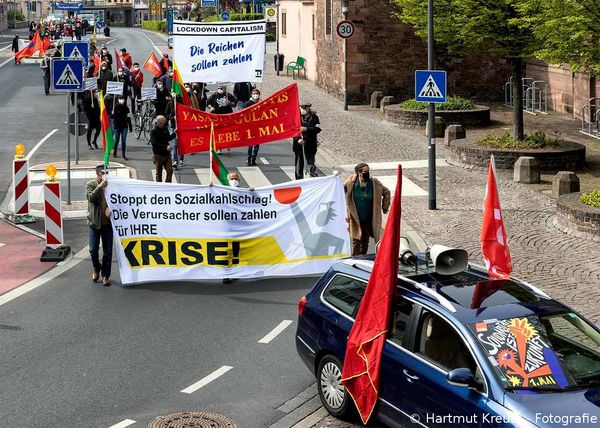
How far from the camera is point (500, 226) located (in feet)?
36.2

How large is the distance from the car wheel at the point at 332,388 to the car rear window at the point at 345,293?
48cm

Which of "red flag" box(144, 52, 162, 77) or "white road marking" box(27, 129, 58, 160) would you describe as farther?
"red flag" box(144, 52, 162, 77)

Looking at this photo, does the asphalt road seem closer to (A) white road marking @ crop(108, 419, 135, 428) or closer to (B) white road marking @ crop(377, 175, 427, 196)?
(A) white road marking @ crop(108, 419, 135, 428)

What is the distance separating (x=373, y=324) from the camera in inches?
368

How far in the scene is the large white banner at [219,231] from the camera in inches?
589

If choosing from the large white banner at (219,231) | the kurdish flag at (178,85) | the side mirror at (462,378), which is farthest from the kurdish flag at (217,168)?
the side mirror at (462,378)

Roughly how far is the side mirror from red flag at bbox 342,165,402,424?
1170 mm

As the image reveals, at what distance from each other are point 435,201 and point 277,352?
9.12 m

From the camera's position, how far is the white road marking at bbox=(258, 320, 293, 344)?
12.5m

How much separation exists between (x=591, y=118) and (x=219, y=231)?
19737 millimetres

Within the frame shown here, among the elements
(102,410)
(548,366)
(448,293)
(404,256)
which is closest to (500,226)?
(404,256)

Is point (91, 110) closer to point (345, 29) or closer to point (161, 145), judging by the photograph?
point (161, 145)

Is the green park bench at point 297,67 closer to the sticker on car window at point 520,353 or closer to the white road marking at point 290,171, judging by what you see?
the white road marking at point 290,171

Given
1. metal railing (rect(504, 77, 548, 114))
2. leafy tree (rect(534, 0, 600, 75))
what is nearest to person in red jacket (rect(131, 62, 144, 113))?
metal railing (rect(504, 77, 548, 114))
